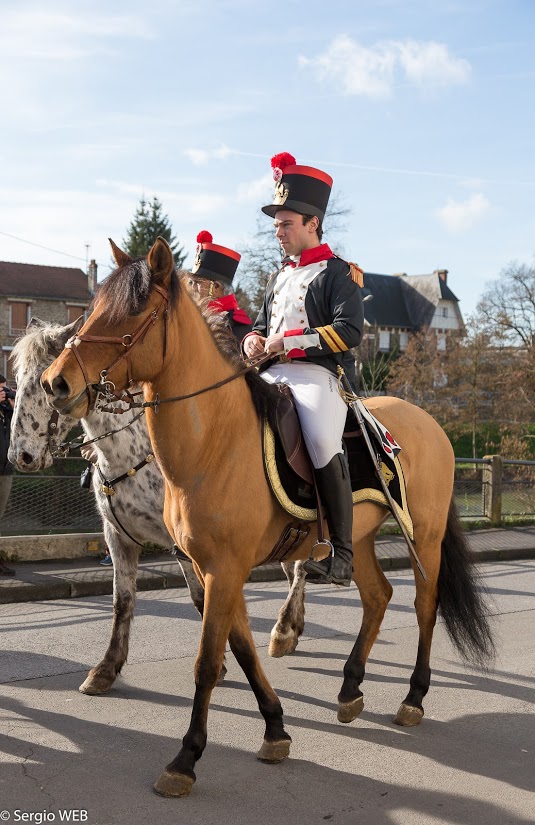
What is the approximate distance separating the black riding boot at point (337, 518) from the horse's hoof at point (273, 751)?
36.1 inches

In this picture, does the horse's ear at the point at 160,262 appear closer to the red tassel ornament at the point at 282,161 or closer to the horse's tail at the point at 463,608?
the red tassel ornament at the point at 282,161

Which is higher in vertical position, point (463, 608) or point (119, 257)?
point (119, 257)

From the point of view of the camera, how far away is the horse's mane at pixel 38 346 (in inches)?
257

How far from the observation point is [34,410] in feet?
22.0

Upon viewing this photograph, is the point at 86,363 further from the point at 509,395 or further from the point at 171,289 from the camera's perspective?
the point at 509,395

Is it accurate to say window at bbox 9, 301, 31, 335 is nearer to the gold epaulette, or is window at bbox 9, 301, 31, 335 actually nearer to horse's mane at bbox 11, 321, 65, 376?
horse's mane at bbox 11, 321, 65, 376

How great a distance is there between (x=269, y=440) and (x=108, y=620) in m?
4.29

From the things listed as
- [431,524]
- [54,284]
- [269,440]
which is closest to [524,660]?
[431,524]

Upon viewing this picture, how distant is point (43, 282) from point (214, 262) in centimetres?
5953

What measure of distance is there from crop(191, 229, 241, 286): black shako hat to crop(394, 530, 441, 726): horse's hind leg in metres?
2.94

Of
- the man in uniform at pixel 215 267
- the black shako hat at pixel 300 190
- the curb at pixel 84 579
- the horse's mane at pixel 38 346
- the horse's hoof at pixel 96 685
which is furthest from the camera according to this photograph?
the curb at pixel 84 579

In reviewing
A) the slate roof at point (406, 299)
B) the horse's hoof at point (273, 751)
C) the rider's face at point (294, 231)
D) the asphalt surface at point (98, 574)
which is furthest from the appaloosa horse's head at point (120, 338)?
the slate roof at point (406, 299)

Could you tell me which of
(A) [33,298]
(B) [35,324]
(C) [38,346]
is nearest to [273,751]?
(C) [38,346]

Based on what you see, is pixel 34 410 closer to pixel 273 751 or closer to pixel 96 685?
pixel 96 685
